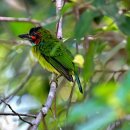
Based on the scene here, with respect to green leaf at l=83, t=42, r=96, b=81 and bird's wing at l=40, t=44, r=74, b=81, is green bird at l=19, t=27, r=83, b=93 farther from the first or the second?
green leaf at l=83, t=42, r=96, b=81

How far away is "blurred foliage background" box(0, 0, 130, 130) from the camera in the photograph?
8.48 feet

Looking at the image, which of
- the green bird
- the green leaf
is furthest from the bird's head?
the green leaf

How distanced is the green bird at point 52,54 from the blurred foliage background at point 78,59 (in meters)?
0.08

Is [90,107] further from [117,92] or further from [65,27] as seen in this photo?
[65,27]

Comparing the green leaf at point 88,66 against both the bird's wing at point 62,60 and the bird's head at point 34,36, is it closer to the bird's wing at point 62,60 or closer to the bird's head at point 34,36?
the bird's wing at point 62,60

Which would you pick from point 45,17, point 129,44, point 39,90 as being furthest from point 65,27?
point 129,44

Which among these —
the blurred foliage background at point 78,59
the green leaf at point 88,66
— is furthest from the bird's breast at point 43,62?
the green leaf at point 88,66

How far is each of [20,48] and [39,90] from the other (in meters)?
0.45

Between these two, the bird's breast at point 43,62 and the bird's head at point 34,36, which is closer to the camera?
the bird's breast at point 43,62

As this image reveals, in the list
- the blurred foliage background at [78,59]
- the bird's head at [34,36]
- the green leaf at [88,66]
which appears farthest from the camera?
the bird's head at [34,36]

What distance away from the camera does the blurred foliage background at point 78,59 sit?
259 cm

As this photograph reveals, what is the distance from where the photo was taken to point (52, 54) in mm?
3449

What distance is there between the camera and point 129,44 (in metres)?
2.62

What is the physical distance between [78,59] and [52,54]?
0.68 meters
